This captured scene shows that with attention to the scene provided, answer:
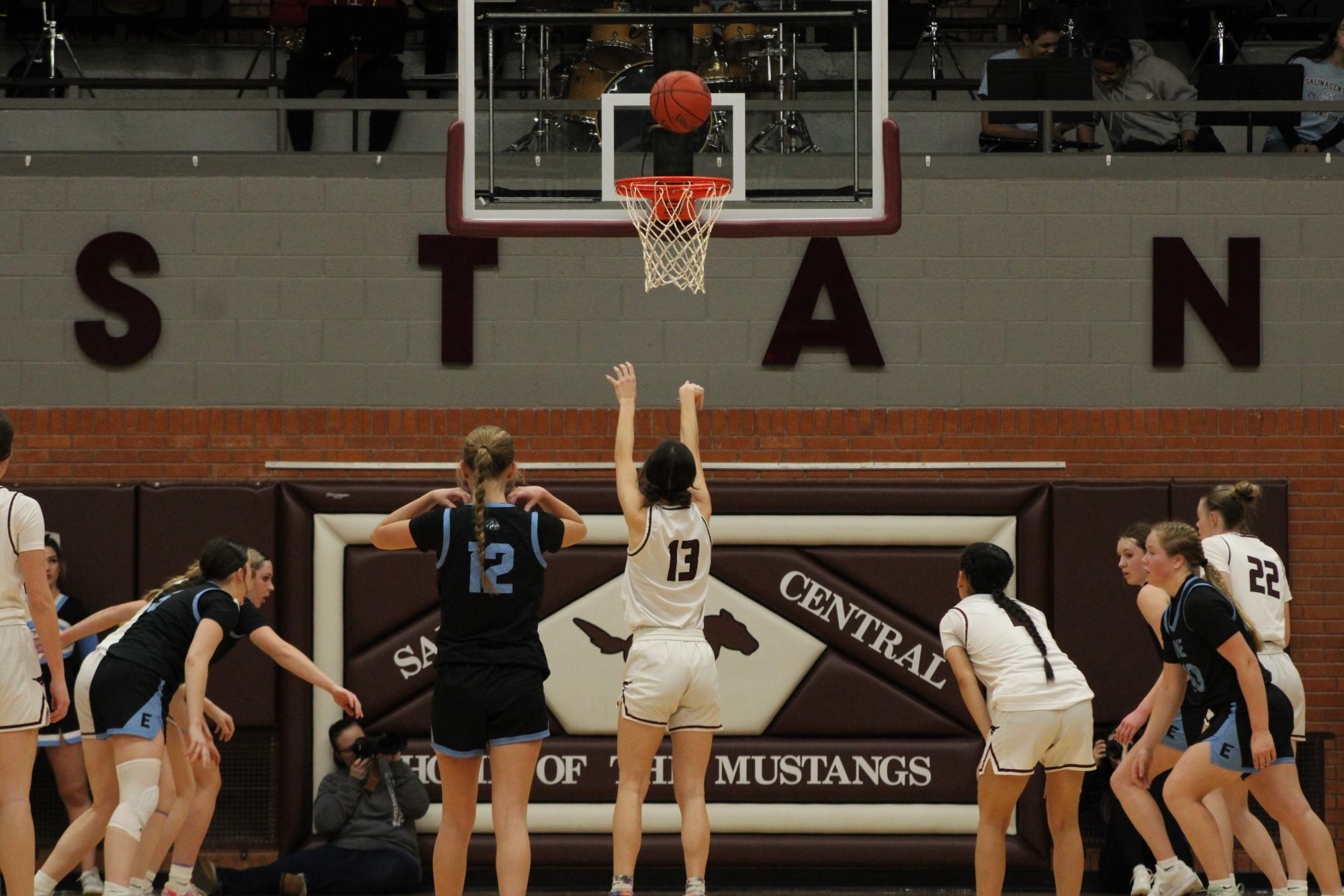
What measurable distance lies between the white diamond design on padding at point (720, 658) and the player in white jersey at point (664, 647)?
2.16 meters

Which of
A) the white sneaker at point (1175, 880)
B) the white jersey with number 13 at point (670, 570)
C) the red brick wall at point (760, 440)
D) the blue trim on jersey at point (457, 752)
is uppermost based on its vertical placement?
the red brick wall at point (760, 440)

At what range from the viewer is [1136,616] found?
27.9 feet

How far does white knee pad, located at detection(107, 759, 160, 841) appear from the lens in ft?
20.9

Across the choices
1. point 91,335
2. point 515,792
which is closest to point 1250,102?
point 515,792

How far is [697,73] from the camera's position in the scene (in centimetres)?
721

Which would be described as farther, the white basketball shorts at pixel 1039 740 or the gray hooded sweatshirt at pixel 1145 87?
the gray hooded sweatshirt at pixel 1145 87

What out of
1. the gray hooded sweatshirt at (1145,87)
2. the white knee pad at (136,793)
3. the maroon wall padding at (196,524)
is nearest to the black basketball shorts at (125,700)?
the white knee pad at (136,793)

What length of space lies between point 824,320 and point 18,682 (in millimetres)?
4864

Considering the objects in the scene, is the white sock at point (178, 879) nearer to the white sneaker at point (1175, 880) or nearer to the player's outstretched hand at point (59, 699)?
the player's outstretched hand at point (59, 699)

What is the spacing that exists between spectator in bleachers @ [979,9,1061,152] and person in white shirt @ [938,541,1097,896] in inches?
149

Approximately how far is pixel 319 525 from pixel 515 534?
10.3ft

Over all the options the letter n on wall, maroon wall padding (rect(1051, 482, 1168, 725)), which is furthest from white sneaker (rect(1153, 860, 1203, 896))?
the letter n on wall

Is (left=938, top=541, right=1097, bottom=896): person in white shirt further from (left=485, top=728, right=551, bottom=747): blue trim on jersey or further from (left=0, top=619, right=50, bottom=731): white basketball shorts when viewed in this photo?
(left=0, top=619, right=50, bottom=731): white basketball shorts

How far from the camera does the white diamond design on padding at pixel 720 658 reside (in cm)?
852
